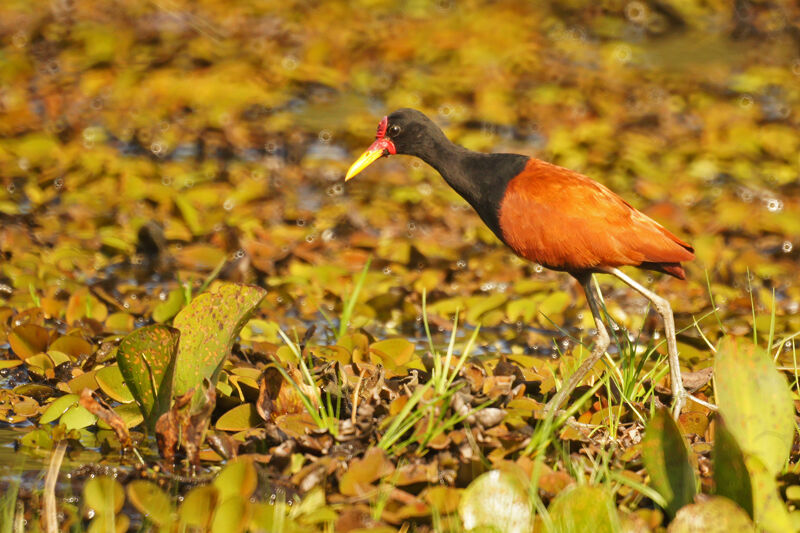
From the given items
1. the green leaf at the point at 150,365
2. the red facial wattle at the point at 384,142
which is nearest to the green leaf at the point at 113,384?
the green leaf at the point at 150,365

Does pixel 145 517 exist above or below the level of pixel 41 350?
above

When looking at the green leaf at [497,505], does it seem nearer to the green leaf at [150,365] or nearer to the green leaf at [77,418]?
the green leaf at [150,365]

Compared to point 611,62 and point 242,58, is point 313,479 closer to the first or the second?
point 242,58

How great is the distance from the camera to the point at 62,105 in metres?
7.52

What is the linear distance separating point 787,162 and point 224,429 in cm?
510

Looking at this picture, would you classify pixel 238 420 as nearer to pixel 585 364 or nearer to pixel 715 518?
pixel 585 364

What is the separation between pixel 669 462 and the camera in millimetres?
2932

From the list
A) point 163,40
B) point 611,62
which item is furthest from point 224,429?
point 611,62

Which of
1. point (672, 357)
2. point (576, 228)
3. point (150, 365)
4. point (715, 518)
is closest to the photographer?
point (715, 518)

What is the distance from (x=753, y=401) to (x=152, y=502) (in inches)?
65.0

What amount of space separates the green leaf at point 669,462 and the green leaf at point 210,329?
126 cm

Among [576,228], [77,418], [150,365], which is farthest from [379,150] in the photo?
[77,418]

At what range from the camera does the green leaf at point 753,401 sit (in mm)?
3027

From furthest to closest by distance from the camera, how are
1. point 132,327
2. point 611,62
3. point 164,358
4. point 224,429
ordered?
1. point 611,62
2. point 132,327
3. point 224,429
4. point 164,358
